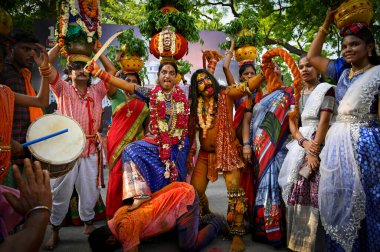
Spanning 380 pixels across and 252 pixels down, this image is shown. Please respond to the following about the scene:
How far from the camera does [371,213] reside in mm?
2711

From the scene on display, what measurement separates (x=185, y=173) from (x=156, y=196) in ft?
1.84

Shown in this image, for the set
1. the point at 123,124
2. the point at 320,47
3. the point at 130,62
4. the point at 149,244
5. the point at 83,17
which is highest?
the point at 83,17

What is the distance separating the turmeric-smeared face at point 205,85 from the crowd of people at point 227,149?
0.04 ft

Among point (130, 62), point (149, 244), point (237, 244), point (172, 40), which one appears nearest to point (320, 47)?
point (172, 40)

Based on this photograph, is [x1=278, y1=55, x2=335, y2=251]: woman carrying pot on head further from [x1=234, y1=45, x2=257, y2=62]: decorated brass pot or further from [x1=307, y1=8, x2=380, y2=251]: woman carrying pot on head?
[x1=234, y1=45, x2=257, y2=62]: decorated brass pot

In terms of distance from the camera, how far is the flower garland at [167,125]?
3.88 m

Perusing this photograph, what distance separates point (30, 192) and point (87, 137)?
275cm

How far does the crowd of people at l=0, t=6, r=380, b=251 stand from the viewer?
9.14 feet

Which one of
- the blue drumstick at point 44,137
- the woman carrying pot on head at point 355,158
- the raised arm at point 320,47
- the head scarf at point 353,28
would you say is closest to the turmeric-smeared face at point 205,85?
the raised arm at point 320,47

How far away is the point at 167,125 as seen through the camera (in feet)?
12.9

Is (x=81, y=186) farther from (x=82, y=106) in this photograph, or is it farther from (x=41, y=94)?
(x=41, y=94)

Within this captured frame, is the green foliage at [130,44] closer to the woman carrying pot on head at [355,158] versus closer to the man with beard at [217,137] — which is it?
the man with beard at [217,137]

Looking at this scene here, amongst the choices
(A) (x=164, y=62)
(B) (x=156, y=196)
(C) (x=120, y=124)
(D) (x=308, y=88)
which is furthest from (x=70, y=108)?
(D) (x=308, y=88)

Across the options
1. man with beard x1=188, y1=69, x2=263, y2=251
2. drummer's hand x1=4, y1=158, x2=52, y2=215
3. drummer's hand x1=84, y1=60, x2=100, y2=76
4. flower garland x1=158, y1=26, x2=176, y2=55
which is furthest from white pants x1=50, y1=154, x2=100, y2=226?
drummer's hand x1=4, y1=158, x2=52, y2=215
